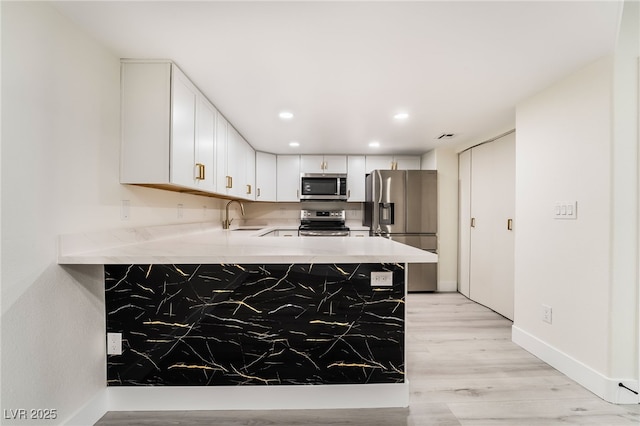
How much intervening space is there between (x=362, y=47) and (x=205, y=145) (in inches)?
58.0

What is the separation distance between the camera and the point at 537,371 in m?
2.13

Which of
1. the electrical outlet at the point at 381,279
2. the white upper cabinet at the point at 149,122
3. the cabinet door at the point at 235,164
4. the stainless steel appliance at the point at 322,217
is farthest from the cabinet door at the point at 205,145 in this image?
the stainless steel appliance at the point at 322,217

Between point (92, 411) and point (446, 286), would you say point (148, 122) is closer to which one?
point (92, 411)

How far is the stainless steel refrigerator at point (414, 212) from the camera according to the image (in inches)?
163

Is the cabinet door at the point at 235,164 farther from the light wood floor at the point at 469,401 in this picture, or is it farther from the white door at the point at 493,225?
the white door at the point at 493,225

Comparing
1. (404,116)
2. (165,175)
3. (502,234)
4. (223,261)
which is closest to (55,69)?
(165,175)

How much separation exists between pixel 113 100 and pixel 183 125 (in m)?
0.40

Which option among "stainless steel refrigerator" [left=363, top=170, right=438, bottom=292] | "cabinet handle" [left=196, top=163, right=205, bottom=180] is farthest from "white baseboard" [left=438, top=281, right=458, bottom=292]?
"cabinet handle" [left=196, top=163, right=205, bottom=180]

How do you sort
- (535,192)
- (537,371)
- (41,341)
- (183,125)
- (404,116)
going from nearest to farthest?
(41,341) < (183,125) < (537,371) < (535,192) < (404,116)

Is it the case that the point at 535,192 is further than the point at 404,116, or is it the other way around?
the point at 404,116

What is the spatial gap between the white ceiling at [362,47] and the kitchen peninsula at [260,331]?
45.7 inches

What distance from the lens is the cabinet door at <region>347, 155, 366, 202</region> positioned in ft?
15.1

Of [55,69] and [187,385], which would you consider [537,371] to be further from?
[55,69]

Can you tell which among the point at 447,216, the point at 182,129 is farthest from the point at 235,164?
the point at 447,216
